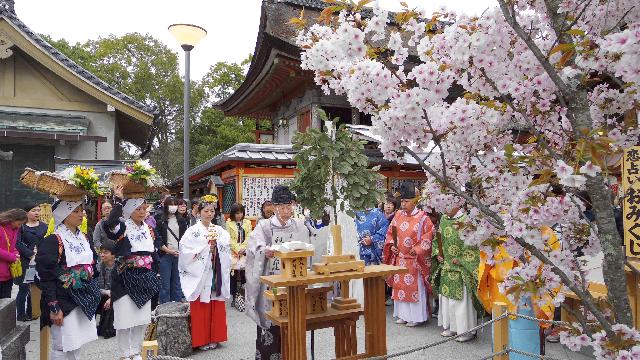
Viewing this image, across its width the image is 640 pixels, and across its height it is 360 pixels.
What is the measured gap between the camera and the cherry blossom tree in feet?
6.46

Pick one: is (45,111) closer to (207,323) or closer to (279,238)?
(207,323)

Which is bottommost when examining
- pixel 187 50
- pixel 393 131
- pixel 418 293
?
pixel 418 293

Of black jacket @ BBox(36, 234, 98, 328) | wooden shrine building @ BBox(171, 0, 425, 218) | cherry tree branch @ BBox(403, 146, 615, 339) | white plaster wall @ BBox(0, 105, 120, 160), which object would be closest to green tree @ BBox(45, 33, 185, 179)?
wooden shrine building @ BBox(171, 0, 425, 218)

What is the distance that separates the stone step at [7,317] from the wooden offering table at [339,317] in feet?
7.44

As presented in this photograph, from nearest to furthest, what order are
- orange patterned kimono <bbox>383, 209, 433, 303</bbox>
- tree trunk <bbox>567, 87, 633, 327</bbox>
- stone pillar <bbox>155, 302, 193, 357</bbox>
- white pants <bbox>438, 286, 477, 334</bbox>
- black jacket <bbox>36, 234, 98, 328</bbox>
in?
tree trunk <bbox>567, 87, 633, 327</bbox> → black jacket <bbox>36, 234, 98, 328</bbox> → stone pillar <bbox>155, 302, 193, 357</bbox> → white pants <bbox>438, 286, 477, 334</bbox> → orange patterned kimono <bbox>383, 209, 433, 303</bbox>

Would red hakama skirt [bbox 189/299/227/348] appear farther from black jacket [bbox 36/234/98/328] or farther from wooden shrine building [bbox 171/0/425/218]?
wooden shrine building [bbox 171/0/425/218]

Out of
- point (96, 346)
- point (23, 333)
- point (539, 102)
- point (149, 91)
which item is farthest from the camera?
point (149, 91)

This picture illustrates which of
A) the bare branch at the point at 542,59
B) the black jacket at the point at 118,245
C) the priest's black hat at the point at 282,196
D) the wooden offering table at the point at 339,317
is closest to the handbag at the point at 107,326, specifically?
the black jacket at the point at 118,245

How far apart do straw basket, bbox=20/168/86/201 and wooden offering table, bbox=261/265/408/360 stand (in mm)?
2040

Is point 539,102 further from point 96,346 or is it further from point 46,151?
point 46,151

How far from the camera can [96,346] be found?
599cm

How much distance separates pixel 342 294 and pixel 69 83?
9.89m

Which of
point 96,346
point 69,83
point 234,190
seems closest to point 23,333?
point 96,346

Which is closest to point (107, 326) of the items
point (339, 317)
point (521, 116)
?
point (339, 317)
